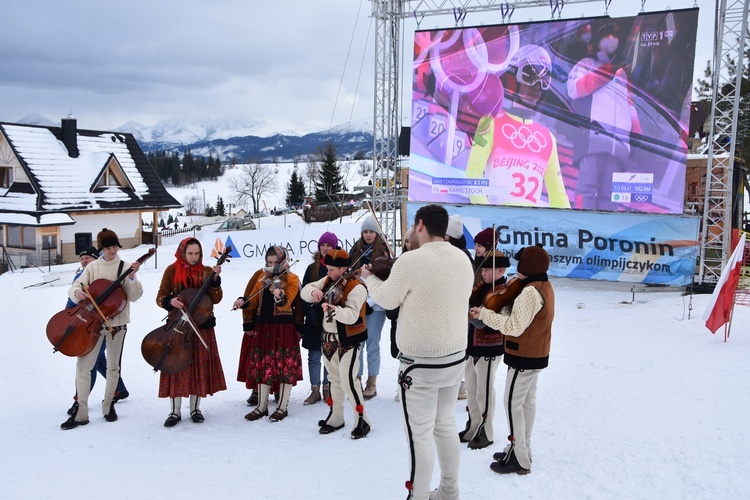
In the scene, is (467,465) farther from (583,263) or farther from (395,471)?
(583,263)

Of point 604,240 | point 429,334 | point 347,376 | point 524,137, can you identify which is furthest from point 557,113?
point 429,334

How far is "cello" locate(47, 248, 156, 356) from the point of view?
5.09 metres

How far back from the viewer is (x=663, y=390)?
564cm

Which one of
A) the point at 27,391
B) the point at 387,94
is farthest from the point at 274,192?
the point at 27,391

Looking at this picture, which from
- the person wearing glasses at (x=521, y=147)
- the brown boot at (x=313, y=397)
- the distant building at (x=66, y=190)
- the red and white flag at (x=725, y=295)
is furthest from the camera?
the distant building at (x=66, y=190)

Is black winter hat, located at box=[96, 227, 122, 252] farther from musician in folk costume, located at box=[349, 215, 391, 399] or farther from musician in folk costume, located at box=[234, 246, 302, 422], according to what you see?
musician in folk costume, located at box=[349, 215, 391, 399]

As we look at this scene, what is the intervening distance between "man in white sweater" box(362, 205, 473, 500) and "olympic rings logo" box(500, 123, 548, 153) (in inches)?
431

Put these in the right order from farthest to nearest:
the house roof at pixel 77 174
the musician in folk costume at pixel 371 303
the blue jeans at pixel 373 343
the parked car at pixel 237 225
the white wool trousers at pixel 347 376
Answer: the parked car at pixel 237 225 < the house roof at pixel 77 174 < the blue jeans at pixel 373 343 < the musician in folk costume at pixel 371 303 < the white wool trousers at pixel 347 376

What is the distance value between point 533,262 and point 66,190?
83.6 ft

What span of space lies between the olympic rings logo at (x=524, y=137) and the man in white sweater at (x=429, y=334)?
35.9 ft

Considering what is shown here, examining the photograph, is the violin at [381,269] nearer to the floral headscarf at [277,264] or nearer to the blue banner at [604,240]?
the floral headscarf at [277,264]

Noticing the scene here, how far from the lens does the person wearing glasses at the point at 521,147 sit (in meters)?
13.3

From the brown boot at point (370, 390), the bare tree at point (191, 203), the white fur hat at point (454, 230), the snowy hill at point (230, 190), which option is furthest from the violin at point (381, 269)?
the bare tree at point (191, 203)

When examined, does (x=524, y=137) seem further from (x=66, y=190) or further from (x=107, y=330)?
(x=66, y=190)
